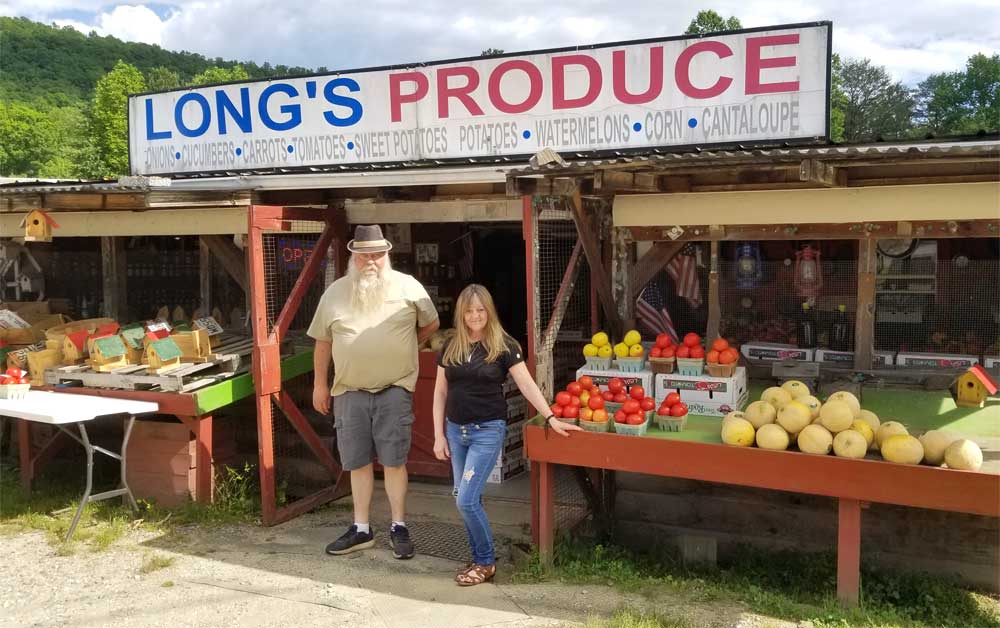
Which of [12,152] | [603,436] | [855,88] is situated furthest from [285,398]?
[12,152]

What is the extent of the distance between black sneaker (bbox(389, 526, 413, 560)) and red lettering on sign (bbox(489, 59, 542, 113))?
372 cm

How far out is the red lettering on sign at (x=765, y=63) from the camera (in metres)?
6.09

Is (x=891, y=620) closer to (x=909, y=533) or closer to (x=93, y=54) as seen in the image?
(x=909, y=533)

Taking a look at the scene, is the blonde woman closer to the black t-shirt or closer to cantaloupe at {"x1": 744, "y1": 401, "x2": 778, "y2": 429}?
the black t-shirt

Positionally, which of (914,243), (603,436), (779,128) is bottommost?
(603,436)

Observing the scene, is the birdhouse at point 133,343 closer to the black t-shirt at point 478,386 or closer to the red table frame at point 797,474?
the black t-shirt at point 478,386

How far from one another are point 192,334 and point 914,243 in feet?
20.0

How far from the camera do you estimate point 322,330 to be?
543cm

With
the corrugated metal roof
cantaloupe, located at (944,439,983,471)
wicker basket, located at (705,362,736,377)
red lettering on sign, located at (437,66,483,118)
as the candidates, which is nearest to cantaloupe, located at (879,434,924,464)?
cantaloupe, located at (944,439,983,471)

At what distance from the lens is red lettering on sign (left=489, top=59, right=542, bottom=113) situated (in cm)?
686

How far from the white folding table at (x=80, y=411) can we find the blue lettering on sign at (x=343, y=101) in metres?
3.15

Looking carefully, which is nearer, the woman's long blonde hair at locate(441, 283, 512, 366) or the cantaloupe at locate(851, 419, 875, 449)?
the cantaloupe at locate(851, 419, 875, 449)

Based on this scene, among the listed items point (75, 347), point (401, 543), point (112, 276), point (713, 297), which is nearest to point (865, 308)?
point (713, 297)

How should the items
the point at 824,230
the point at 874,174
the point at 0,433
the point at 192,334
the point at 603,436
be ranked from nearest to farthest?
the point at 603,436 < the point at 874,174 < the point at 824,230 < the point at 192,334 < the point at 0,433
